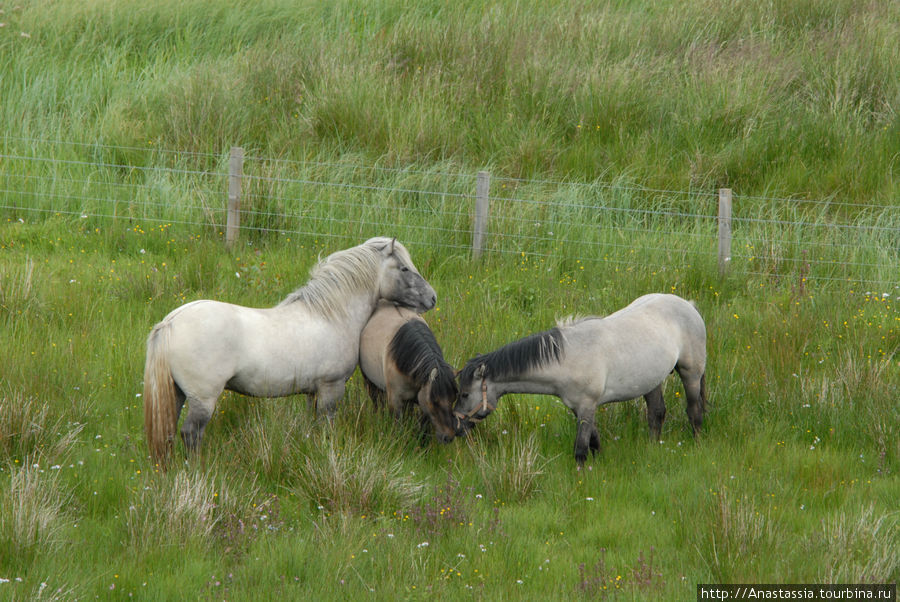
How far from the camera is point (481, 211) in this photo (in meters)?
10.6

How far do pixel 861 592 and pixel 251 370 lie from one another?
12.1ft

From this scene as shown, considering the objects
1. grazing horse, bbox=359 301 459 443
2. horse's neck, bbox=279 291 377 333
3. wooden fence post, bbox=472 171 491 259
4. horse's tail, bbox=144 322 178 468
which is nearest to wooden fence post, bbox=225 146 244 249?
wooden fence post, bbox=472 171 491 259

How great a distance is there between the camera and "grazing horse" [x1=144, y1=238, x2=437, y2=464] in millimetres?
5574

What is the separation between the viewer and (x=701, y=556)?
484 centimetres

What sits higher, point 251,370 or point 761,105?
point 761,105

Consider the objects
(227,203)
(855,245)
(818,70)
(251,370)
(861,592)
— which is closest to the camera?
(861,592)

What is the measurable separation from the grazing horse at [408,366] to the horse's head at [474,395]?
0.07 m

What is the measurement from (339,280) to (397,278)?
0.45 metres

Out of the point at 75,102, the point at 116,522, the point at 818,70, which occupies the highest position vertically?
the point at 818,70

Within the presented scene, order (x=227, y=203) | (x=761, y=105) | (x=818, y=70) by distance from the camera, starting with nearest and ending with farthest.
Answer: (x=227, y=203)
(x=761, y=105)
(x=818, y=70)

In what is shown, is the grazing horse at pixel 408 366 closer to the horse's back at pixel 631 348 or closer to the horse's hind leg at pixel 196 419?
the horse's back at pixel 631 348

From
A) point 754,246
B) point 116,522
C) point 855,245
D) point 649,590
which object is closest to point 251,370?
point 116,522

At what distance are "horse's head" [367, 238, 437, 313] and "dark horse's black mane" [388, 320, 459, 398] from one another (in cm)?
29

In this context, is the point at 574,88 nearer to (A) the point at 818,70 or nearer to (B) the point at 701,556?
(A) the point at 818,70
